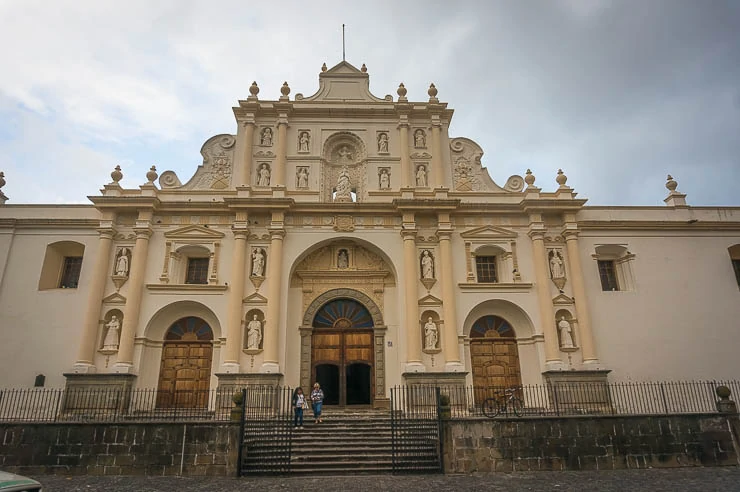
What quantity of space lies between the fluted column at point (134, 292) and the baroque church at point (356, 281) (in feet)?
0.20

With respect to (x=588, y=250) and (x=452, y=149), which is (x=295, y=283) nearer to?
(x=452, y=149)

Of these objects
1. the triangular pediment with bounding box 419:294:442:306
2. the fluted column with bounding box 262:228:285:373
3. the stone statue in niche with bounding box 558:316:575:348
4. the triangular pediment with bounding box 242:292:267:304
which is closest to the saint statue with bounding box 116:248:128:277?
the triangular pediment with bounding box 242:292:267:304

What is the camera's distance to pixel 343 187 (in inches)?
777

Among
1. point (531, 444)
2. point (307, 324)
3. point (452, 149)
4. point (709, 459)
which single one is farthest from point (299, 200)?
point (709, 459)

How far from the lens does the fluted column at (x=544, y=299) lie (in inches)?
674

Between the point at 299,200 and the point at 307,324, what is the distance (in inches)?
196

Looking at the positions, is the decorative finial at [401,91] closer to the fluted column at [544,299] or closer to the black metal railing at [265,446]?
the fluted column at [544,299]

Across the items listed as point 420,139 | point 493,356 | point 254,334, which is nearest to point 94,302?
point 254,334

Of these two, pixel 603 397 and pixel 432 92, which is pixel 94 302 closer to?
pixel 432 92

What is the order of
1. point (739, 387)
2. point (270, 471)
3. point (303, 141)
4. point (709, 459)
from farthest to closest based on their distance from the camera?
point (303, 141) → point (739, 387) → point (709, 459) → point (270, 471)

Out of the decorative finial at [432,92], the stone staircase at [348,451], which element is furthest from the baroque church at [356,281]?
the stone staircase at [348,451]

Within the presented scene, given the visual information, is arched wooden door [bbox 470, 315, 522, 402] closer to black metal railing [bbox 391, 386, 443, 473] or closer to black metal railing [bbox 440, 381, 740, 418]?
black metal railing [bbox 440, 381, 740, 418]

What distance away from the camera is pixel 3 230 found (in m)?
18.5

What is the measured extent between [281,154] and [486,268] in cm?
963
